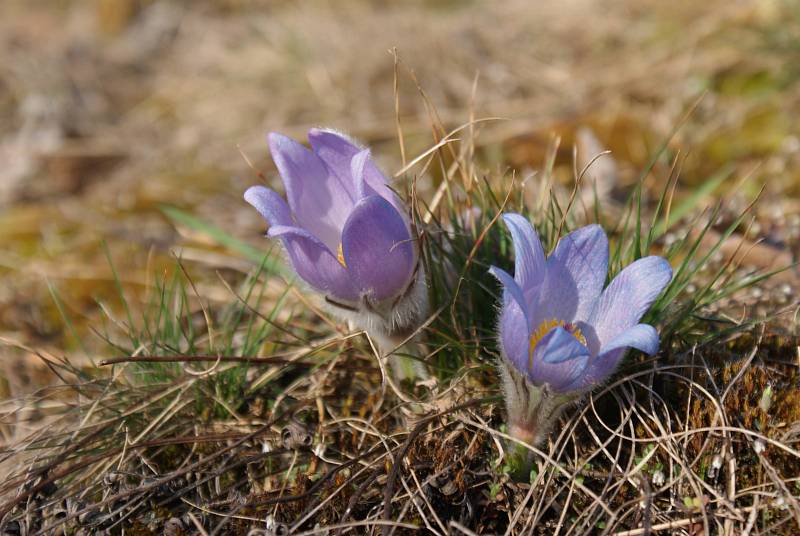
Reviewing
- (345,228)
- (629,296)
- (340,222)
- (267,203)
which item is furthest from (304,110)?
(629,296)

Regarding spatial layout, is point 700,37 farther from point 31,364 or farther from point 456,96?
point 31,364

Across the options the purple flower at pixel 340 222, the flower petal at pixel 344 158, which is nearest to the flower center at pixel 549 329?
the purple flower at pixel 340 222

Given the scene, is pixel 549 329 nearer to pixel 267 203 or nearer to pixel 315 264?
pixel 315 264

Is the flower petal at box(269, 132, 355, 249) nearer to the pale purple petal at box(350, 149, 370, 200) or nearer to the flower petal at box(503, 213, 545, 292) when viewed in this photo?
the pale purple petal at box(350, 149, 370, 200)

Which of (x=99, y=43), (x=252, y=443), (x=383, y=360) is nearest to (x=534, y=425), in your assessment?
(x=383, y=360)

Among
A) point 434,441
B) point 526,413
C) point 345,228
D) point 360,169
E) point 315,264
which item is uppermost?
point 360,169

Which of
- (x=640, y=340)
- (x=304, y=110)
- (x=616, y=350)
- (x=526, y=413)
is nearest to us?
(x=640, y=340)

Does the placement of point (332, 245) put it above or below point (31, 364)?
above

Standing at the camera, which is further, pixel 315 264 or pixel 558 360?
pixel 315 264
